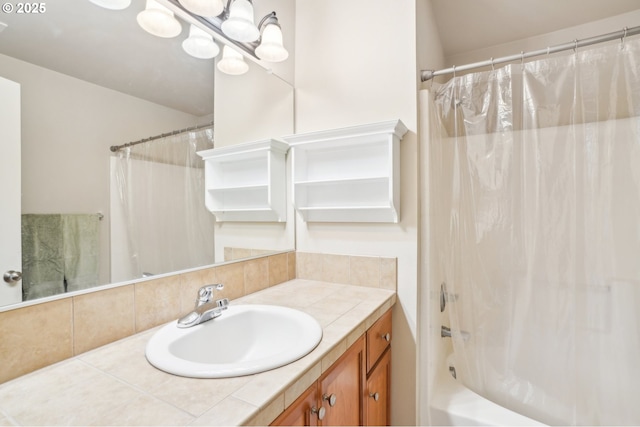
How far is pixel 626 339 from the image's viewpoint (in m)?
1.20

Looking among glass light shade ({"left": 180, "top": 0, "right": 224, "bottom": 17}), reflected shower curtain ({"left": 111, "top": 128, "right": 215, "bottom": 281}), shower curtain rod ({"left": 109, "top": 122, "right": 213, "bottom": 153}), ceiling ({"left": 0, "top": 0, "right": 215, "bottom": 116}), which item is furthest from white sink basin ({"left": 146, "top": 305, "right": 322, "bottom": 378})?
glass light shade ({"left": 180, "top": 0, "right": 224, "bottom": 17})

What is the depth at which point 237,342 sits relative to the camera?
1055 mm

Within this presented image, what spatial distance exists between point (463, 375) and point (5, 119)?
79.1 inches

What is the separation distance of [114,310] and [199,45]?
41.8 inches

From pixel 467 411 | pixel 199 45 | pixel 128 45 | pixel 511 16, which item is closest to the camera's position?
pixel 128 45

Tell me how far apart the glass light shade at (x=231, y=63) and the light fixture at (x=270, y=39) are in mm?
111

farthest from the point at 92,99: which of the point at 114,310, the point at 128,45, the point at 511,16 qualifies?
the point at 511,16

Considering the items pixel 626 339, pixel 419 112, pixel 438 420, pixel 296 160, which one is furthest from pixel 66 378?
pixel 626 339

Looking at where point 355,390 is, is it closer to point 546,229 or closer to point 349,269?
point 349,269

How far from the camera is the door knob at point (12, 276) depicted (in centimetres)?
68

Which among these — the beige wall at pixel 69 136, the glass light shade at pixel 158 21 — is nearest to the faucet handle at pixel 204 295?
the beige wall at pixel 69 136

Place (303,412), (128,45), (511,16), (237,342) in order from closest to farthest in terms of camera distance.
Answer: (303,412) < (128,45) < (237,342) < (511,16)

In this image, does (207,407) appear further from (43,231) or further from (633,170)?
(633,170)

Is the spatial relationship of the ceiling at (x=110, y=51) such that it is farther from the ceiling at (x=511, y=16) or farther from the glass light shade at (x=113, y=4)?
the ceiling at (x=511, y=16)
